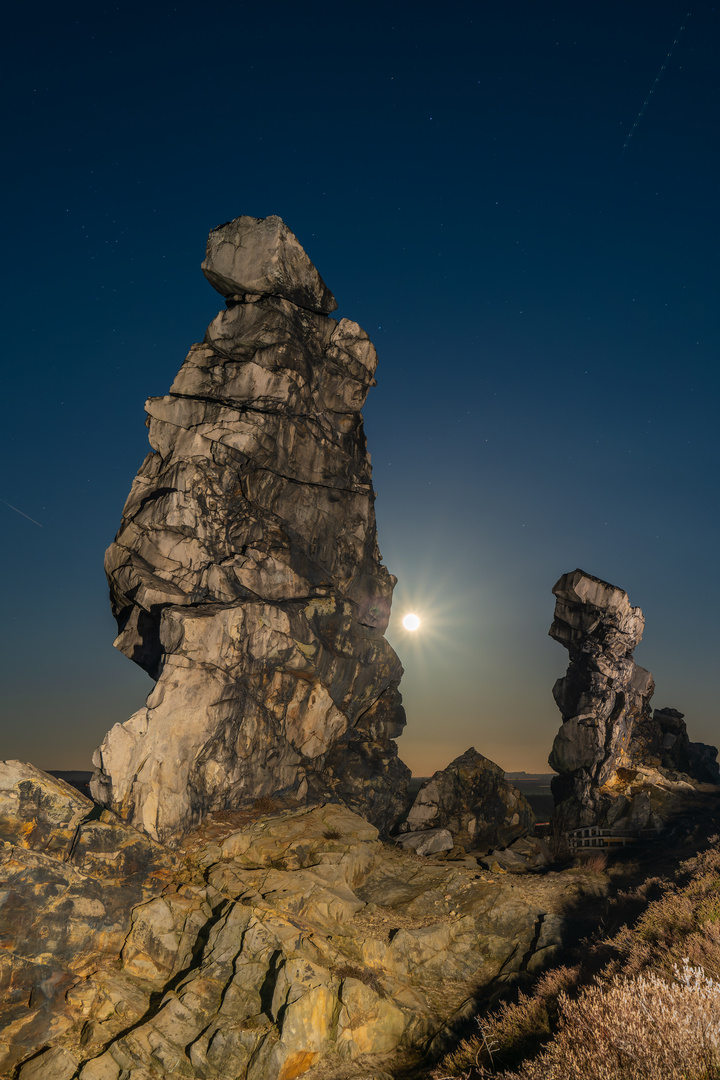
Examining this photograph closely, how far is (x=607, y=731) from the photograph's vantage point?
44.6 m

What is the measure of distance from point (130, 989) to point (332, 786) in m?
19.1

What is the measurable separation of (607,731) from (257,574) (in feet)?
102

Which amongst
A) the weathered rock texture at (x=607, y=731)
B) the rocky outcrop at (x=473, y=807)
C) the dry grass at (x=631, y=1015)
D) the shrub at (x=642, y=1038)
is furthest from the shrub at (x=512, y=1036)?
the weathered rock texture at (x=607, y=731)

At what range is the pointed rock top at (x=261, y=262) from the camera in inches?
1745

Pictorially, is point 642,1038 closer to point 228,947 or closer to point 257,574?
point 228,947

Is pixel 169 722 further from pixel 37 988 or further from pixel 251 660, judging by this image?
pixel 37 988

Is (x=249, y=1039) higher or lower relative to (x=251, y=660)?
lower

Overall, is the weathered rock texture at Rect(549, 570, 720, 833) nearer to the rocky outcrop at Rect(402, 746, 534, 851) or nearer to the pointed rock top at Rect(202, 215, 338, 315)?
Result: the rocky outcrop at Rect(402, 746, 534, 851)

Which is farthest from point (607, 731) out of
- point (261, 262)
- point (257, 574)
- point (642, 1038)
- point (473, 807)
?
point (261, 262)

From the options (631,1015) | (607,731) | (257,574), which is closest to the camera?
Result: (631,1015)

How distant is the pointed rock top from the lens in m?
44.3

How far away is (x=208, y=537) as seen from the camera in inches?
1407

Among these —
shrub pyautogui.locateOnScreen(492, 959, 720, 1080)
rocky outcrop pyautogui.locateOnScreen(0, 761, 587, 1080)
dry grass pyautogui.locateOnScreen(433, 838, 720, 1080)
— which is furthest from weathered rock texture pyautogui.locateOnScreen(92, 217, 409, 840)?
shrub pyautogui.locateOnScreen(492, 959, 720, 1080)

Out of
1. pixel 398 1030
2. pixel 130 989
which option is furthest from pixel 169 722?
pixel 398 1030
